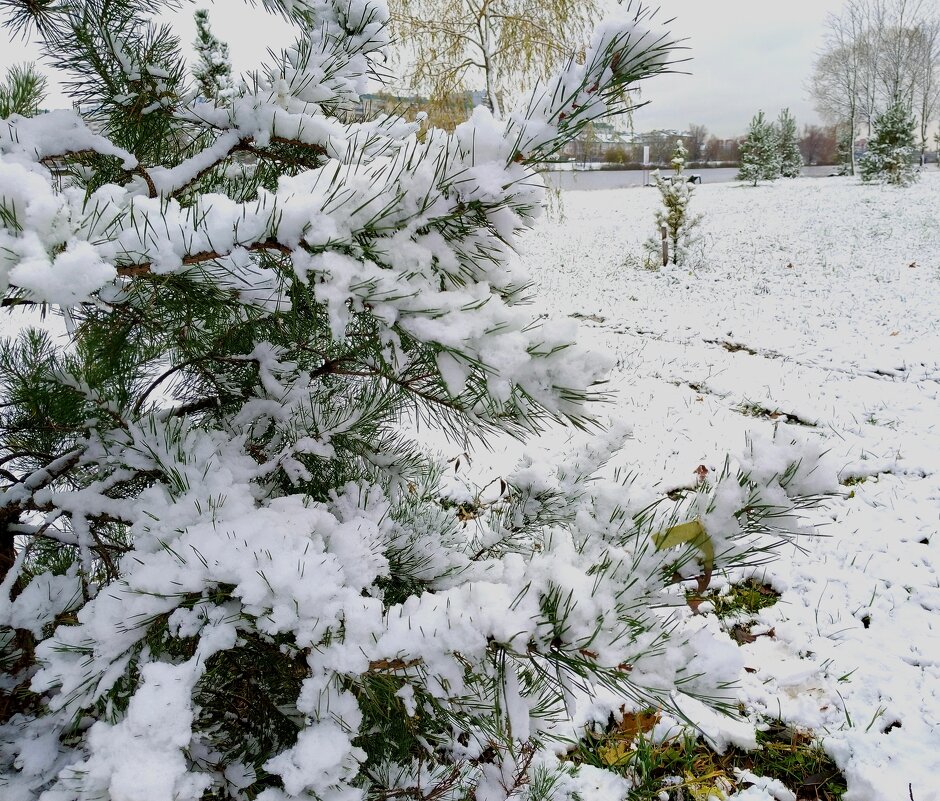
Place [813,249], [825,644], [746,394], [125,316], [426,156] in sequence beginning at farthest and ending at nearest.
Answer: [813,249]
[746,394]
[825,644]
[125,316]
[426,156]

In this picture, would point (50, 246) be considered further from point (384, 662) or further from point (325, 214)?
point (384, 662)

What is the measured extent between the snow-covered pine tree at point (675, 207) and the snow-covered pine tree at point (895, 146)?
14.3m

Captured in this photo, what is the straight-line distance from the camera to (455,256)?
33.8 inches

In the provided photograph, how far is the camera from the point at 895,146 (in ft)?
63.4

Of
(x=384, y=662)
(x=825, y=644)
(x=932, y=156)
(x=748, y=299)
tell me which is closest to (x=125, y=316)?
(x=384, y=662)

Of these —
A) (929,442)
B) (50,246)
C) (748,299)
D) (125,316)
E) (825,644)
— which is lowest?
(825,644)

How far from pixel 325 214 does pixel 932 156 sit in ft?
225

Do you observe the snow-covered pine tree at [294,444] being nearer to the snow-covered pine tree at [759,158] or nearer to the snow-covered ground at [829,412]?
the snow-covered ground at [829,412]

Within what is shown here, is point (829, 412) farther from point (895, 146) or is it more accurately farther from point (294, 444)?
point (895, 146)

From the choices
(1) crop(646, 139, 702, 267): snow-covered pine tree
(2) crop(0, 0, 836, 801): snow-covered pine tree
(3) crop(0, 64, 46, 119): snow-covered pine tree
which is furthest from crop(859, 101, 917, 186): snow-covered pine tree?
(3) crop(0, 64, 46, 119): snow-covered pine tree

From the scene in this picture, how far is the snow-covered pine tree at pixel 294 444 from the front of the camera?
0.76 metres

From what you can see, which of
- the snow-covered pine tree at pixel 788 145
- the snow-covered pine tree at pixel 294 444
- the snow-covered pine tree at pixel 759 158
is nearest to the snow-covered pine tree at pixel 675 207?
the snow-covered pine tree at pixel 294 444

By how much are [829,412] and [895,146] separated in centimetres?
2096

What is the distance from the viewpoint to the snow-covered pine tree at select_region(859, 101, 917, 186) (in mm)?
18984
